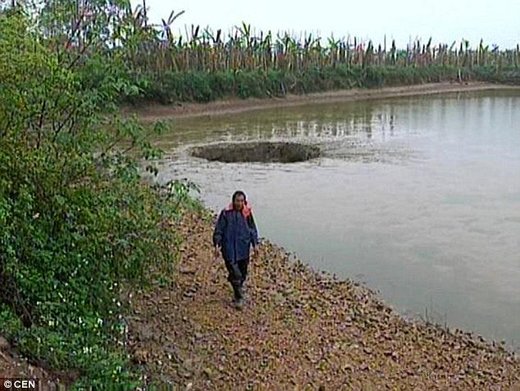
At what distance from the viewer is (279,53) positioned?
39.7 meters

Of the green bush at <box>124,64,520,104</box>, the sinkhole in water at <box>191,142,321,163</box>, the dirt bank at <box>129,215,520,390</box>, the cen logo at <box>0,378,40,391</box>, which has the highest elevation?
the green bush at <box>124,64,520,104</box>

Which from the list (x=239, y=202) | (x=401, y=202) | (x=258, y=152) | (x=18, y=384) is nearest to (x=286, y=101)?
(x=258, y=152)

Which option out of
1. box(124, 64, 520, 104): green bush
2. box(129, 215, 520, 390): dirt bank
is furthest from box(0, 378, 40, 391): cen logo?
box(124, 64, 520, 104): green bush

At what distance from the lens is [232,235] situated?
296 inches

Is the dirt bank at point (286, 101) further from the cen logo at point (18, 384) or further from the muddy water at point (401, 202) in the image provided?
the cen logo at point (18, 384)

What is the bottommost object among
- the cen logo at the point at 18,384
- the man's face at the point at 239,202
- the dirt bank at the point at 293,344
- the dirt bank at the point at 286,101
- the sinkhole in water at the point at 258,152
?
the dirt bank at the point at 293,344

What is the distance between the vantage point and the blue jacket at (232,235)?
7520 millimetres

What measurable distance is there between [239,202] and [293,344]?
1.65 metres

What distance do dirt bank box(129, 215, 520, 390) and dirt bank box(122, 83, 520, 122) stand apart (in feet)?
64.4

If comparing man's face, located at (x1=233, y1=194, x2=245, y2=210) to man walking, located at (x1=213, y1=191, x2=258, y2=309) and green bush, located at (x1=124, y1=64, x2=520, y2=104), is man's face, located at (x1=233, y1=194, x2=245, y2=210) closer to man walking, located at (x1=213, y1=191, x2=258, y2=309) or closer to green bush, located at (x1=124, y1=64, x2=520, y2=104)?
man walking, located at (x1=213, y1=191, x2=258, y2=309)

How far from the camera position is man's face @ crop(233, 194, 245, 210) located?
750 cm

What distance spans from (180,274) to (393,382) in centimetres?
317

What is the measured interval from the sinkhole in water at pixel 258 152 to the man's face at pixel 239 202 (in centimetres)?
1309

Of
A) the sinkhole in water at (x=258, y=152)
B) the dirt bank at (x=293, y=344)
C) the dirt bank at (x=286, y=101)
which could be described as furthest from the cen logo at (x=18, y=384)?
the dirt bank at (x=286, y=101)
